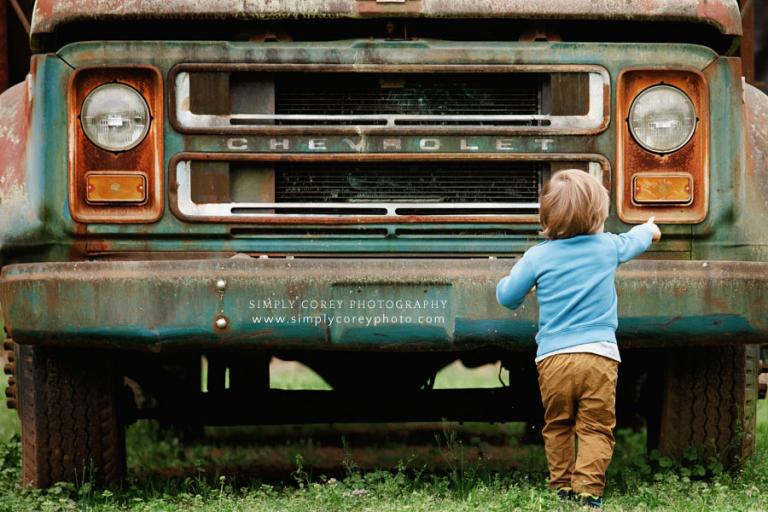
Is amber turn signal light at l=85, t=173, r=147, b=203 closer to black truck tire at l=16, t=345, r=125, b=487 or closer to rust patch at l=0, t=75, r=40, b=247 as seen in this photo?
rust patch at l=0, t=75, r=40, b=247

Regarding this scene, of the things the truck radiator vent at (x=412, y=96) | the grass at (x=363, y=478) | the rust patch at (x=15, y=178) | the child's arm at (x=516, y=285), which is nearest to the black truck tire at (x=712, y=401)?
the grass at (x=363, y=478)

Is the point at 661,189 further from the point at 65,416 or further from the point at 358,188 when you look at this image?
the point at 65,416

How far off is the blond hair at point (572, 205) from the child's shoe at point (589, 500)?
2.33 feet

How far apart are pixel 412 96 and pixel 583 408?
1074 millimetres

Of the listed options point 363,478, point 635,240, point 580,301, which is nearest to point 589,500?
point 580,301

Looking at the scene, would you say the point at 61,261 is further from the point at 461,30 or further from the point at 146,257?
the point at 461,30

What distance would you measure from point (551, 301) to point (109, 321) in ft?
3.99

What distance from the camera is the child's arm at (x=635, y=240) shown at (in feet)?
11.1

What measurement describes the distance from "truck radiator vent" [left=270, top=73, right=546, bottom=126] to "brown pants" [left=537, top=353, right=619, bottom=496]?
2.58 feet

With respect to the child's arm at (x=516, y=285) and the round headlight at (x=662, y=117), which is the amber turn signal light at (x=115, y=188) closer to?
the child's arm at (x=516, y=285)

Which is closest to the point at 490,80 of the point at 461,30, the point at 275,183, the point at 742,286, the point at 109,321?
the point at 461,30

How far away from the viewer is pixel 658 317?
3.39m

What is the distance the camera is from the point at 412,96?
3.75 meters

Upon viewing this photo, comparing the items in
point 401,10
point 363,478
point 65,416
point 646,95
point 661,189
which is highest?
point 401,10
